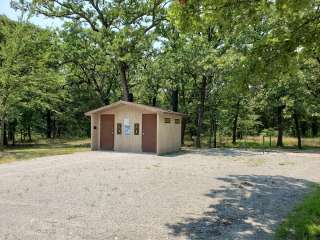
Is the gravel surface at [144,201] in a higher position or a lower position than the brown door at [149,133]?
lower

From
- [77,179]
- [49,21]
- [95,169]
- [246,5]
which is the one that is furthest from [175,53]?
[246,5]

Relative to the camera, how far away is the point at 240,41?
19203 millimetres

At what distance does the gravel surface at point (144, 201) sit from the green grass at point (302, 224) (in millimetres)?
165

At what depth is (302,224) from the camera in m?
4.47

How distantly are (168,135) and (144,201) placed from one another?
1033 cm

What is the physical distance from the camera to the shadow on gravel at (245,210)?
4.22m

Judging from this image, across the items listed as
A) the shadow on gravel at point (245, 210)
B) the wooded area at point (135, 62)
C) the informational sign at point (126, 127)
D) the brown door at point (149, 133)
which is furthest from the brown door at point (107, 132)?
the shadow on gravel at point (245, 210)

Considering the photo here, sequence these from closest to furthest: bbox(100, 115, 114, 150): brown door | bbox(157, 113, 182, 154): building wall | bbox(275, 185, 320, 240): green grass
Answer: bbox(275, 185, 320, 240): green grass, bbox(157, 113, 182, 154): building wall, bbox(100, 115, 114, 150): brown door

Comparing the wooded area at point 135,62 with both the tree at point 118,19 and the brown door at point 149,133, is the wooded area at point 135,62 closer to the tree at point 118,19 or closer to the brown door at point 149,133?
the tree at point 118,19

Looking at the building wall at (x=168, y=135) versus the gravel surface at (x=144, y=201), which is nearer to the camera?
the gravel surface at (x=144, y=201)

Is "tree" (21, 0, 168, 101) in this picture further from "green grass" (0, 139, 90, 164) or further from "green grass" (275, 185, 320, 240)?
"green grass" (275, 185, 320, 240)

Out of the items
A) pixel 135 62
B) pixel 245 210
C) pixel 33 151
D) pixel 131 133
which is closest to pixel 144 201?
pixel 245 210

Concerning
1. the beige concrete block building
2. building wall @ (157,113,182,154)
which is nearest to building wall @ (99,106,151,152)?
the beige concrete block building

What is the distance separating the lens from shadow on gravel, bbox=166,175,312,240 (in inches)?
166
